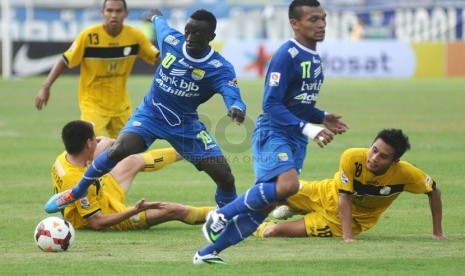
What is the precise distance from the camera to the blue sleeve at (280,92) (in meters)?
9.38

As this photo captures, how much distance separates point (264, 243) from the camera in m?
10.6

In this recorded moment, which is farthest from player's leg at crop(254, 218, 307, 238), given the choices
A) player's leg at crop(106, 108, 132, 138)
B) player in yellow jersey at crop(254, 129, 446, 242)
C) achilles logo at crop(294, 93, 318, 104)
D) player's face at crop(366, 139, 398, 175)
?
player's leg at crop(106, 108, 132, 138)

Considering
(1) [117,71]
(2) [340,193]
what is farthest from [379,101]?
(2) [340,193]

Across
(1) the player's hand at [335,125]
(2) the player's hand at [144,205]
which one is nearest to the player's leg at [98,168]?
(2) the player's hand at [144,205]

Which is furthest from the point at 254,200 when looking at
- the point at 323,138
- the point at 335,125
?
the point at 335,125

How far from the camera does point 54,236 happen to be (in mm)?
9844

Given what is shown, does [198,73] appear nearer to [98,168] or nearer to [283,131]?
[98,168]

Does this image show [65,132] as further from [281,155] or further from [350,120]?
[350,120]

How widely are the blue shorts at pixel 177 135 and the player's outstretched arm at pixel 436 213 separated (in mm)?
2210

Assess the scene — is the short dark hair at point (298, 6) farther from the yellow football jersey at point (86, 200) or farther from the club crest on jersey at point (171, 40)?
the yellow football jersey at point (86, 200)

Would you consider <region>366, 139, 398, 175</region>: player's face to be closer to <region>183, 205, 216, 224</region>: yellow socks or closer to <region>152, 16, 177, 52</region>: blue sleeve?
<region>183, 205, 216, 224</region>: yellow socks

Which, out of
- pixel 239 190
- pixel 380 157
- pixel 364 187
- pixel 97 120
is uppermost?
pixel 380 157

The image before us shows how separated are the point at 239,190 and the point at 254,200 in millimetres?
5543

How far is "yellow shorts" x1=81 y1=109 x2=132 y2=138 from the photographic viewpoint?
14266 mm
